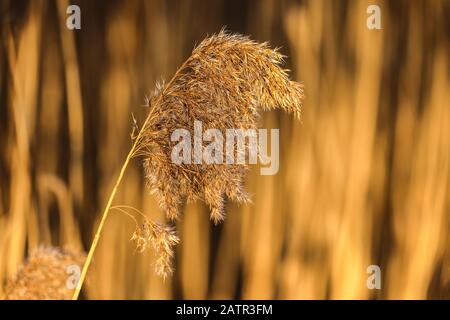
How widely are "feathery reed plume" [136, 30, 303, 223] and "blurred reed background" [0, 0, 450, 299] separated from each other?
2.81 ft

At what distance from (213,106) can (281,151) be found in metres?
1.03

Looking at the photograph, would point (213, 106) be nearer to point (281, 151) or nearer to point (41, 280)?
point (41, 280)

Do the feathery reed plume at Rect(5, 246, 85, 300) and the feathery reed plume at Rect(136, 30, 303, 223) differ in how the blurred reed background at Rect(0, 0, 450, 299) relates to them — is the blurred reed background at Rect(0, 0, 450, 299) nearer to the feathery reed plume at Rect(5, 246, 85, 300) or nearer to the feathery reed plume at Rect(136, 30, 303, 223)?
the feathery reed plume at Rect(136, 30, 303, 223)

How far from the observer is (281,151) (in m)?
3.21

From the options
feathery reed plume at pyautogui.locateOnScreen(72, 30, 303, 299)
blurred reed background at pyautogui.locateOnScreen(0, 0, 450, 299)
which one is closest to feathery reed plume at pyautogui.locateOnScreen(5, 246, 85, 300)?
feathery reed plume at pyautogui.locateOnScreen(72, 30, 303, 299)

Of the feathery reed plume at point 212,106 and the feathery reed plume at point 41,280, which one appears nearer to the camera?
the feathery reed plume at point 41,280

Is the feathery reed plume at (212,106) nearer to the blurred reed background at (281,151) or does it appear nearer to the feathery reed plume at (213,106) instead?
the feathery reed plume at (213,106)

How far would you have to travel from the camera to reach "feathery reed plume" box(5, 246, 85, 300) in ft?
6.43

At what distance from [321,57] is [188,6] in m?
0.67

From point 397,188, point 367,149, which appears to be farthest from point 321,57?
point 397,188

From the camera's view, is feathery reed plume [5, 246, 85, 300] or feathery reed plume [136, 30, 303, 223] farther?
feathery reed plume [136, 30, 303, 223]

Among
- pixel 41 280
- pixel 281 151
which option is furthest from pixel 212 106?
pixel 281 151

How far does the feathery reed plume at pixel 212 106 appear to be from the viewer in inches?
86.8

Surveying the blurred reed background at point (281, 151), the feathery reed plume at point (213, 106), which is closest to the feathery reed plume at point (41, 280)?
the feathery reed plume at point (213, 106)
